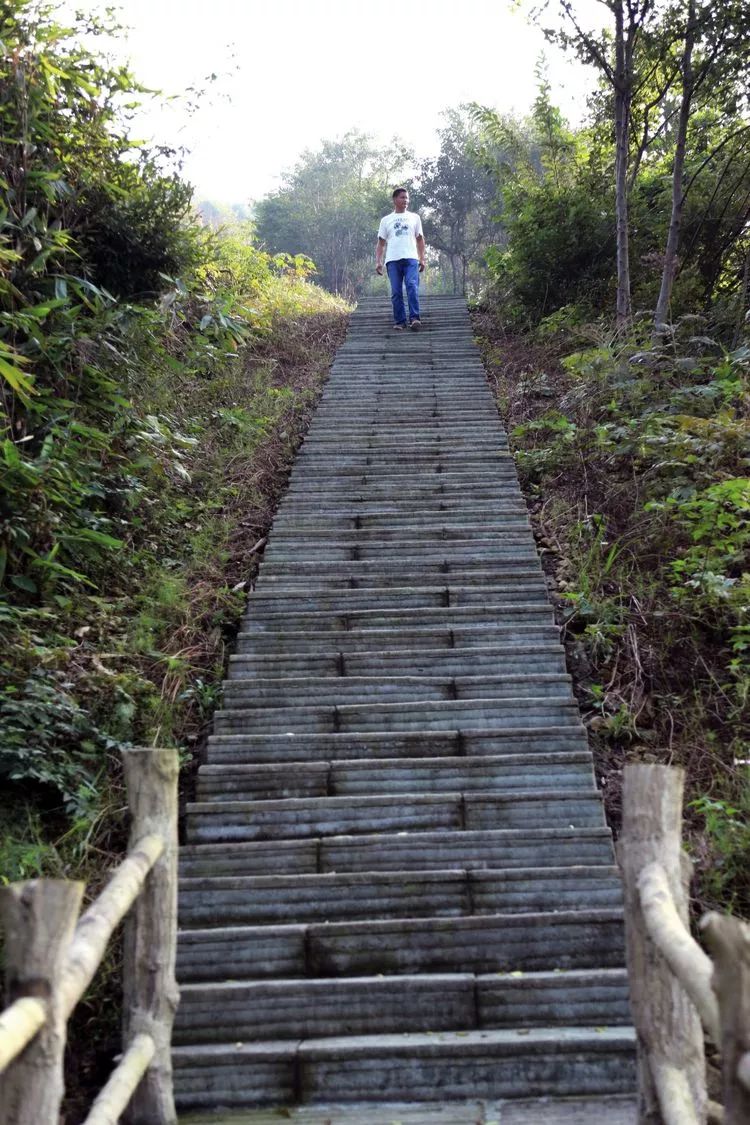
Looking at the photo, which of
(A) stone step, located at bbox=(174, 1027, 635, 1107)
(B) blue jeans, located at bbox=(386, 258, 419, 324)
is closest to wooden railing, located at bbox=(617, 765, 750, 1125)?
(A) stone step, located at bbox=(174, 1027, 635, 1107)

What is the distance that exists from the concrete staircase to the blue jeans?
4931 mm

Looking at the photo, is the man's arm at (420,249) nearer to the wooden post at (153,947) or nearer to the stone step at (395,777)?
the stone step at (395,777)

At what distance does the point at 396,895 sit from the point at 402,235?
7.83 m

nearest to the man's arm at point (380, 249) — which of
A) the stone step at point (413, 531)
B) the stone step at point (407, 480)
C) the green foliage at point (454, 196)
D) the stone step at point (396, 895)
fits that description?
the stone step at point (407, 480)

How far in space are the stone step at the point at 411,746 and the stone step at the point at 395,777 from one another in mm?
110

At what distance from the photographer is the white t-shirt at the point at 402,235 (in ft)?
31.5

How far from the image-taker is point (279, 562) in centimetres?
529

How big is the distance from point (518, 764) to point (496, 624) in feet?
3.46

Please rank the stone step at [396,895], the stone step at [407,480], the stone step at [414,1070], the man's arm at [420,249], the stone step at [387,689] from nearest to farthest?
the stone step at [414,1070] < the stone step at [396,895] < the stone step at [387,689] < the stone step at [407,480] < the man's arm at [420,249]

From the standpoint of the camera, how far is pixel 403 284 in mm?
10211

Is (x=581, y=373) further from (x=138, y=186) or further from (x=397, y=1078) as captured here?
(x=397, y=1078)

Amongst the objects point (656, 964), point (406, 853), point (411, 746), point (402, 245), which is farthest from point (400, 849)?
point (402, 245)

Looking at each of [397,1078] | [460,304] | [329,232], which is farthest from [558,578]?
[329,232]

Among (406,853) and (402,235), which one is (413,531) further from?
(402,235)
